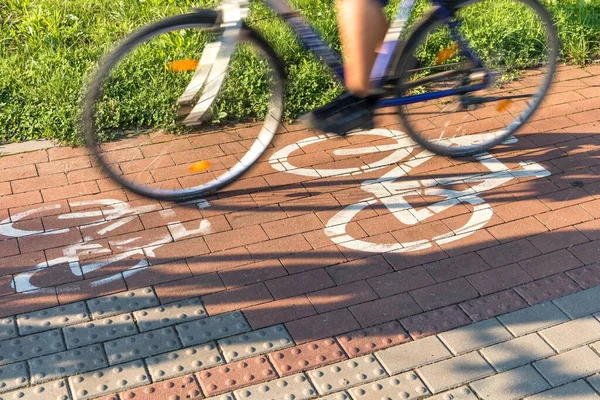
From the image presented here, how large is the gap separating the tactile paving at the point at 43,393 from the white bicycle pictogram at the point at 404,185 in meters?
1.56

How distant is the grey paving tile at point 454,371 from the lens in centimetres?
344

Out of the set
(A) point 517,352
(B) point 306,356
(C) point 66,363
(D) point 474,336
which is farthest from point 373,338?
(C) point 66,363

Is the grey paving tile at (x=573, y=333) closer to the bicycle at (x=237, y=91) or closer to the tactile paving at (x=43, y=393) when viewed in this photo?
the bicycle at (x=237, y=91)

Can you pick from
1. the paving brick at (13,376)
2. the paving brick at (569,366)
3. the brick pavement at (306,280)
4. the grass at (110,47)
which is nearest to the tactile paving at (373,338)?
the brick pavement at (306,280)

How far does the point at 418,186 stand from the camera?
191 inches

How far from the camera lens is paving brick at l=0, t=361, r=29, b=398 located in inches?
132

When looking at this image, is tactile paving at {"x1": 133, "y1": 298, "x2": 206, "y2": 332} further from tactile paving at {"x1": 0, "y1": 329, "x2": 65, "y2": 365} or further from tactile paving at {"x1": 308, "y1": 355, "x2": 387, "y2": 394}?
tactile paving at {"x1": 308, "y1": 355, "x2": 387, "y2": 394}

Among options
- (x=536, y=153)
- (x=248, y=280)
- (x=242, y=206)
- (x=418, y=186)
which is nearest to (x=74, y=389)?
(x=248, y=280)

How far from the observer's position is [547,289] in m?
4.00

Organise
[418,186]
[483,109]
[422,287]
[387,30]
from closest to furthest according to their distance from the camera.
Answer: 1. [422,287]
2. [387,30]
3. [418,186]
4. [483,109]

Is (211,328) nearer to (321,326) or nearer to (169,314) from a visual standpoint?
(169,314)

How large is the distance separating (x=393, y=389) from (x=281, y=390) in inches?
17.1

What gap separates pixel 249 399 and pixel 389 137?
96.1 inches

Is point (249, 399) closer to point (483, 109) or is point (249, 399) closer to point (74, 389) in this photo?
point (74, 389)
